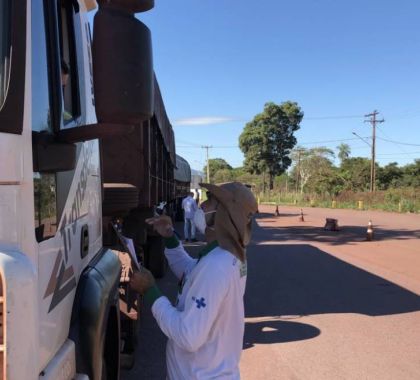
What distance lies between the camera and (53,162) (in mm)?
1826

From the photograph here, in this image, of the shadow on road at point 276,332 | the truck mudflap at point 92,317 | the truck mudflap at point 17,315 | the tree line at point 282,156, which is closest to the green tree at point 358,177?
the tree line at point 282,156

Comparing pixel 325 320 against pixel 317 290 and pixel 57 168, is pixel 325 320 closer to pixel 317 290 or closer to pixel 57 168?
pixel 317 290

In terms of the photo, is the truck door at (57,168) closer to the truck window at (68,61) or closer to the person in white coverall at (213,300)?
the truck window at (68,61)

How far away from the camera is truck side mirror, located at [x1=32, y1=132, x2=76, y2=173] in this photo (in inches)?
68.4

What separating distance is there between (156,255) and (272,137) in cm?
4675

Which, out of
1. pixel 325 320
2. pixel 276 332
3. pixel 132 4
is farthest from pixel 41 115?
pixel 325 320

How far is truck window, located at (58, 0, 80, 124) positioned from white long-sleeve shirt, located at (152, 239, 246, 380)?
0.93 m

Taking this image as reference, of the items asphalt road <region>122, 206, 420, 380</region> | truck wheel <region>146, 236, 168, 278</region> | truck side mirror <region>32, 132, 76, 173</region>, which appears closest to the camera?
truck side mirror <region>32, 132, 76, 173</region>

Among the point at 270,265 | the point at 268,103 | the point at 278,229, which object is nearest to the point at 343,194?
the point at 268,103

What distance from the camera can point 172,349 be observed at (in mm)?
2416

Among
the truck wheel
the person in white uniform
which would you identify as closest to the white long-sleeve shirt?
the truck wheel

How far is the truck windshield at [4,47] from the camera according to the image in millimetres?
1629

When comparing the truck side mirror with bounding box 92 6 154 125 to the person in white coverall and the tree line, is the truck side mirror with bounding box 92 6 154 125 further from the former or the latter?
the tree line

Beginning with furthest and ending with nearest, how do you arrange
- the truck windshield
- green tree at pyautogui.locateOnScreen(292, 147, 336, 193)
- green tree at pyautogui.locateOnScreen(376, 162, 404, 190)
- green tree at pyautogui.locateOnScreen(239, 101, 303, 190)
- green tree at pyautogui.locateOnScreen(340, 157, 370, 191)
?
green tree at pyautogui.locateOnScreen(292, 147, 336, 193) < green tree at pyautogui.locateOnScreen(376, 162, 404, 190) < green tree at pyautogui.locateOnScreen(340, 157, 370, 191) < green tree at pyautogui.locateOnScreen(239, 101, 303, 190) < the truck windshield
